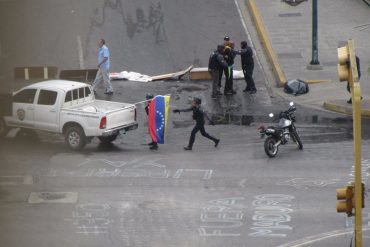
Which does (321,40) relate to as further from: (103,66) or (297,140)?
(297,140)

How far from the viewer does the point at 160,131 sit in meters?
24.2

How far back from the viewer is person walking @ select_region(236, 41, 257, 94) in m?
29.8

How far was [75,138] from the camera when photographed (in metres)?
23.7

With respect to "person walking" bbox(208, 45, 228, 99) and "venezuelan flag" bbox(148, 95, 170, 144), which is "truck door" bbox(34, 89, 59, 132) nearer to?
"venezuelan flag" bbox(148, 95, 170, 144)

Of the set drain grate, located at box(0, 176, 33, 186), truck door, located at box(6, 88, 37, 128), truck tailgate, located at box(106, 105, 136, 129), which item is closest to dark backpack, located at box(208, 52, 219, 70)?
truck tailgate, located at box(106, 105, 136, 129)

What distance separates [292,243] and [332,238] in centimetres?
76

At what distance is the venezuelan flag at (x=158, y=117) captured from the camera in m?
24.1

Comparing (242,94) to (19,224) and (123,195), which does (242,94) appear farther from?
(19,224)

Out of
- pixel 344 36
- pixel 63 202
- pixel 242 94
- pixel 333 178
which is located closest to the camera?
pixel 63 202

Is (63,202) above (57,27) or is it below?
below

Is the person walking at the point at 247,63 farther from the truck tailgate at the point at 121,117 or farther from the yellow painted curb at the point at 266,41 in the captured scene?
the truck tailgate at the point at 121,117

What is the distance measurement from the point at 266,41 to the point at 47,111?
13331mm

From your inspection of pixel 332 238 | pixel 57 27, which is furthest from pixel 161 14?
pixel 332 238

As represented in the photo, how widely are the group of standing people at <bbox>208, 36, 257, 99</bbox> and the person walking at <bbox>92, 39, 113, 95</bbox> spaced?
3.24 meters
